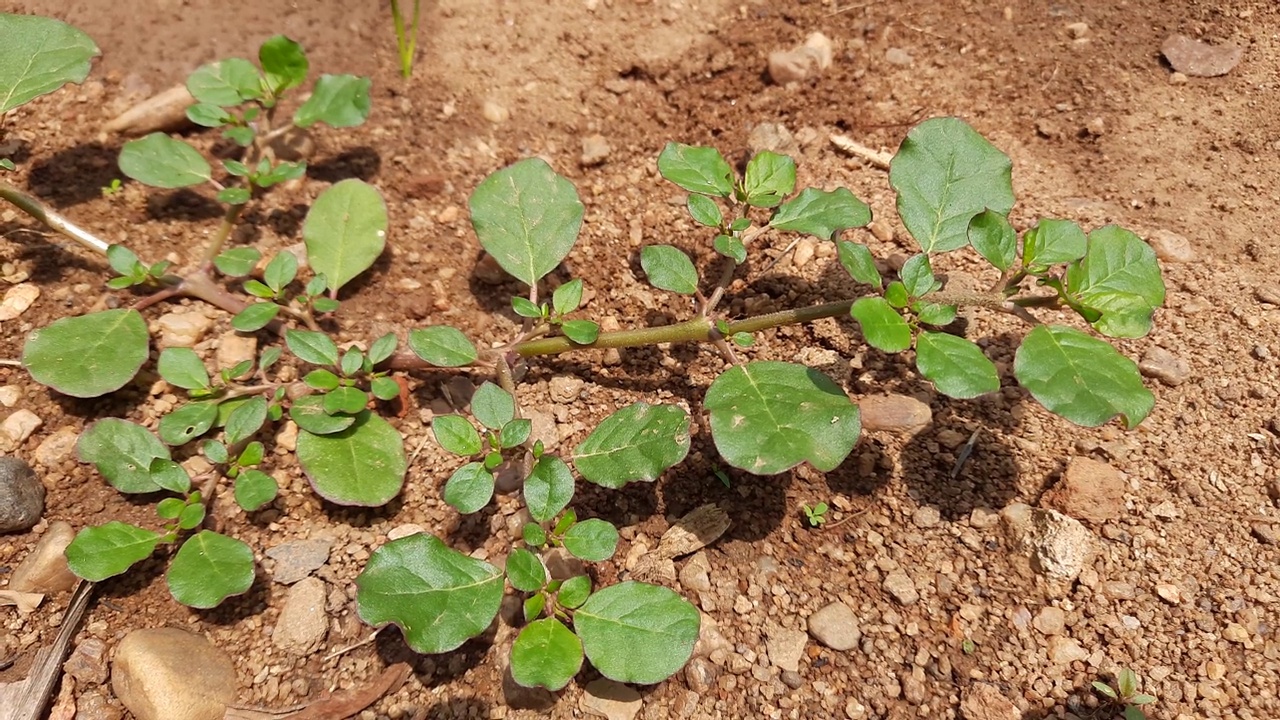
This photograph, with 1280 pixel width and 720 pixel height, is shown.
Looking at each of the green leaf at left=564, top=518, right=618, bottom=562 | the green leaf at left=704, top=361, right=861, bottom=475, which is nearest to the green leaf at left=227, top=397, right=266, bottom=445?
the green leaf at left=564, top=518, right=618, bottom=562

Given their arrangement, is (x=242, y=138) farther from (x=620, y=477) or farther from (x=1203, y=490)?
(x=1203, y=490)

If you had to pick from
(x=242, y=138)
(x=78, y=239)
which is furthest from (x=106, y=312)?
(x=242, y=138)

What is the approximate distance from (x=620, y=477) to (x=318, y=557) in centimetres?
69

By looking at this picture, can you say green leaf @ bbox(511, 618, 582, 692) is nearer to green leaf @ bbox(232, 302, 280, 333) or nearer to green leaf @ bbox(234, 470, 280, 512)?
green leaf @ bbox(234, 470, 280, 512)

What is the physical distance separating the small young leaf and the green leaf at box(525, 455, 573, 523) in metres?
0.69

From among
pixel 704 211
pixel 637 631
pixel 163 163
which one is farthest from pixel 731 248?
pixel 163 163

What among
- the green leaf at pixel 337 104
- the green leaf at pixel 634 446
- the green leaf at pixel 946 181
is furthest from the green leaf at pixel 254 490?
the green leaf at pixel 946 181

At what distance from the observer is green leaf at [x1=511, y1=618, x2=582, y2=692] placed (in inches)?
56.4

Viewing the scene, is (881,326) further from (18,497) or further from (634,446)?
(18,497)

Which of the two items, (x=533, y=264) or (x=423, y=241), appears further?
(x=423, y=241)

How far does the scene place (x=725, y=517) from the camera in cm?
180

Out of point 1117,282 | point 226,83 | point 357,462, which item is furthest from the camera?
point 226,83

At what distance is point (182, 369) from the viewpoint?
6.10 ft

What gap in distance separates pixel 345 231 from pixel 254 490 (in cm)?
75
